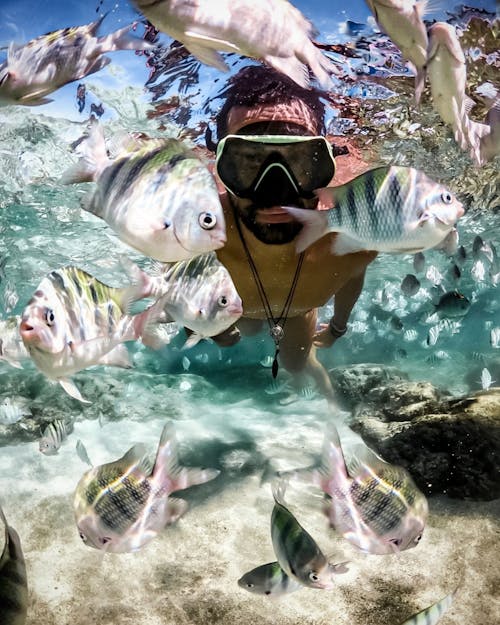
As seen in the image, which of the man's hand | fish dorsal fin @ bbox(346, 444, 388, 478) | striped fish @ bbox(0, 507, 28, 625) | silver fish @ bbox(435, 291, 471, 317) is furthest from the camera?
the man's hand

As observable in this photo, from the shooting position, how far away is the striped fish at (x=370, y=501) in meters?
2.72

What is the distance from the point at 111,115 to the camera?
25.6 feet

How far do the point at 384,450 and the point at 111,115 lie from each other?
7044 millimetres

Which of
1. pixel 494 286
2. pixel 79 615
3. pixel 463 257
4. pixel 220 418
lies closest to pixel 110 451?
pixel 220 418

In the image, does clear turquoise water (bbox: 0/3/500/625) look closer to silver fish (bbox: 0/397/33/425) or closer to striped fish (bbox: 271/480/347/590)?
silver fish (bbox: 0/397/33/425)

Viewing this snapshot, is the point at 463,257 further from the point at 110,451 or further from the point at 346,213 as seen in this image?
the point at 110,451

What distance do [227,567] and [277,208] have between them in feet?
11.5

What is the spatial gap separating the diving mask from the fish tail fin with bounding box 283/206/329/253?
4.69 feet

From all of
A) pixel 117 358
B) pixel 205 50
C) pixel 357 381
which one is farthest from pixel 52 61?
pixel 357 381

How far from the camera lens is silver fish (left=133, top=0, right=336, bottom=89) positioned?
5.56 ft

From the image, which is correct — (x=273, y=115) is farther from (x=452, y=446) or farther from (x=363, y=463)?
(x=452, y=446)

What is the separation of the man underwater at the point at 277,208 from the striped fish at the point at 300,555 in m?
1.67

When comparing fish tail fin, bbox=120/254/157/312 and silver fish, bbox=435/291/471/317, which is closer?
fish tail fin, bbox=120/254/157/312

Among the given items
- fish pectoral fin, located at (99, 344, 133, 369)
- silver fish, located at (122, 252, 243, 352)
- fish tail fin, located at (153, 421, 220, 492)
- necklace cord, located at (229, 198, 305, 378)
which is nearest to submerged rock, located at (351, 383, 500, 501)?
necklace cord, located at (229, 198, 305, 378)
